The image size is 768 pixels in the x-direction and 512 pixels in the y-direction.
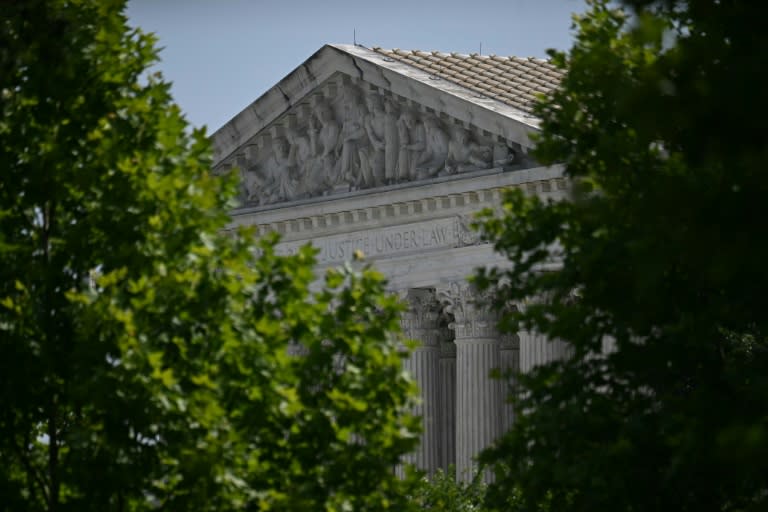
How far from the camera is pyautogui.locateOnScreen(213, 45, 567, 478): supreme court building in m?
40.0

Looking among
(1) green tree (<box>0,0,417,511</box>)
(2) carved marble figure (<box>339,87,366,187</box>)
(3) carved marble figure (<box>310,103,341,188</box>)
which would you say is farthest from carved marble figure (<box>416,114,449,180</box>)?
(1) green tree (<box>0,0,417,511</box>)

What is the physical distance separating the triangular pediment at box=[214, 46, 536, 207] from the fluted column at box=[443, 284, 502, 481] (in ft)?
8.88

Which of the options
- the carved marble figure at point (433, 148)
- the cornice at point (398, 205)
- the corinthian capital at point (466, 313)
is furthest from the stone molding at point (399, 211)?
the corinthian capital at point (466, 313)

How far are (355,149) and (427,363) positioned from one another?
14.9 ft

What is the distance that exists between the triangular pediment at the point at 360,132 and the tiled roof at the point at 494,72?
53 centimetres

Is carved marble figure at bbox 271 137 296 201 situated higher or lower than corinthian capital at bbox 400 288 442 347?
higher

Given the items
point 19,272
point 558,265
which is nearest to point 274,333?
point 19,272

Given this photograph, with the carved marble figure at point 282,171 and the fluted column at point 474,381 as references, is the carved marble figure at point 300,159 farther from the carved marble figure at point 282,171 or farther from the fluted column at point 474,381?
the fluted column at point 474,381

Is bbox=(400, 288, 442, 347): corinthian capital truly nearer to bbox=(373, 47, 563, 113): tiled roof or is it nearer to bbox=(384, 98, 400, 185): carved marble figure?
bbox=(384, 98, 400, 185): carved marble figure

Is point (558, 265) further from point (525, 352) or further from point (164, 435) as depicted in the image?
point (164, 435)

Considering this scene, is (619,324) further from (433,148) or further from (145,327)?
(433,148)

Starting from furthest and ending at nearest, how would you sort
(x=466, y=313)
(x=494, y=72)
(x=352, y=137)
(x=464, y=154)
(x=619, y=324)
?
(x=494, y=72) → (x=352, y=137) → (x=466, y=313) → (x=464, y=154) → (x=619, y=324)

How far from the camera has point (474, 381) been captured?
40.6 meters

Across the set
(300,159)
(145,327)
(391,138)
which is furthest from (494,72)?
(145,327)
